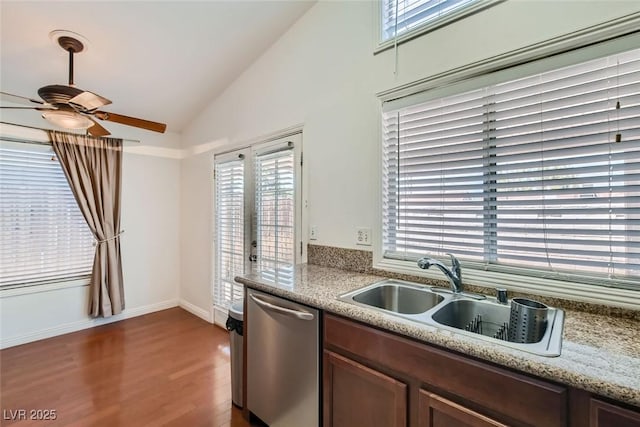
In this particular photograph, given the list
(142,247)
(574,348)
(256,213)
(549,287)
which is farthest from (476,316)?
(142,247)

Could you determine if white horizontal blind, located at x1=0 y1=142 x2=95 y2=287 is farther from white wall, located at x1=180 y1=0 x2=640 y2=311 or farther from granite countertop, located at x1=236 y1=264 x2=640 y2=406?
granite countertop, located at x1=236 y1=264 x2=640 y2=406

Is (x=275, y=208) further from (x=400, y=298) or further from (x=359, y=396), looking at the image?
(x=359, y=396)

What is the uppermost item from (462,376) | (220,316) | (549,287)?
(549,287)

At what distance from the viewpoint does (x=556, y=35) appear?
4.47ft

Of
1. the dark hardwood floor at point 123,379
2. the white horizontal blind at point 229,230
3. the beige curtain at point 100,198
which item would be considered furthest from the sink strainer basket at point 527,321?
the beige curtain at point 100,198

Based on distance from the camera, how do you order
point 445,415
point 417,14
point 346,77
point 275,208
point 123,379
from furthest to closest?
point 275,208, point 123,379, point 346,77, point 417,14, point 445,415

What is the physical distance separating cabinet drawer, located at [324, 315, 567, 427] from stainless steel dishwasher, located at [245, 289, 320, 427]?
0.25 m

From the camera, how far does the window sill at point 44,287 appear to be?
3000 mm

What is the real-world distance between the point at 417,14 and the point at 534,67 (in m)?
0.82

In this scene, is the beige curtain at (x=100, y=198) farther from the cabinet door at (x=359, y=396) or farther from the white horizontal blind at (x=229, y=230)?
the cabinet door at (x=359, y=396)

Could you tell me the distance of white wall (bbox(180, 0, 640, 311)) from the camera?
1.47 meters

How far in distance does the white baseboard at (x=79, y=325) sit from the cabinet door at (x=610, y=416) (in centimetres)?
444

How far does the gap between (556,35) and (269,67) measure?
7.35 ft

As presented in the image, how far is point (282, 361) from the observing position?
5.47 ft
